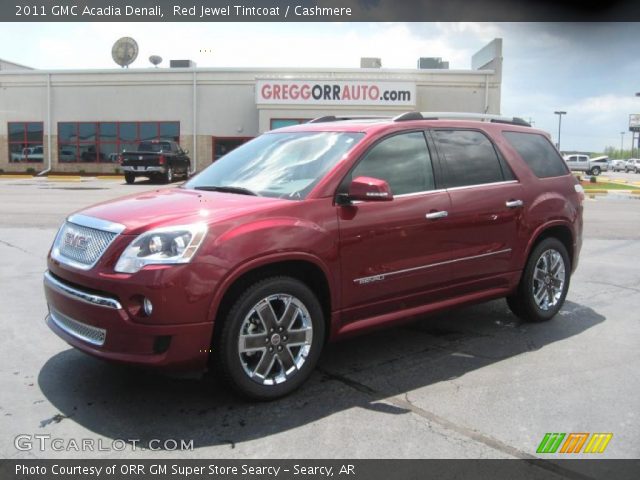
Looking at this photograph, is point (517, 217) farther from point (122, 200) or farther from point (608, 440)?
point (122, 200)

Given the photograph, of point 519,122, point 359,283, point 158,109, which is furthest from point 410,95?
point 359,283

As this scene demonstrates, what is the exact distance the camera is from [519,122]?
6031 millimetres

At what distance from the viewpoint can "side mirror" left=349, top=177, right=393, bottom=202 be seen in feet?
13.3

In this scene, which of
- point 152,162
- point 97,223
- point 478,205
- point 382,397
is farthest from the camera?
point 152,162

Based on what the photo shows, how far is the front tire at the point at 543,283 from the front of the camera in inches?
221

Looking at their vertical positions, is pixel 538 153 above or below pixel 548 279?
above

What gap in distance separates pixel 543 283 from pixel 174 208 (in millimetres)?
3611

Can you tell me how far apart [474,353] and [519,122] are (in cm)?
244

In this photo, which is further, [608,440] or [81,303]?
[81,303]

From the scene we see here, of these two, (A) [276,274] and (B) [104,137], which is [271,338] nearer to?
(A) [276,274]

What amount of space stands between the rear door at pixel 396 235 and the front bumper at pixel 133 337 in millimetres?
1105

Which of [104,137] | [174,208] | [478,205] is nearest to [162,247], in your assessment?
[174,208]

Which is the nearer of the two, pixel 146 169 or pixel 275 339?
pixel 275 339

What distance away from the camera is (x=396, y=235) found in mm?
4422
